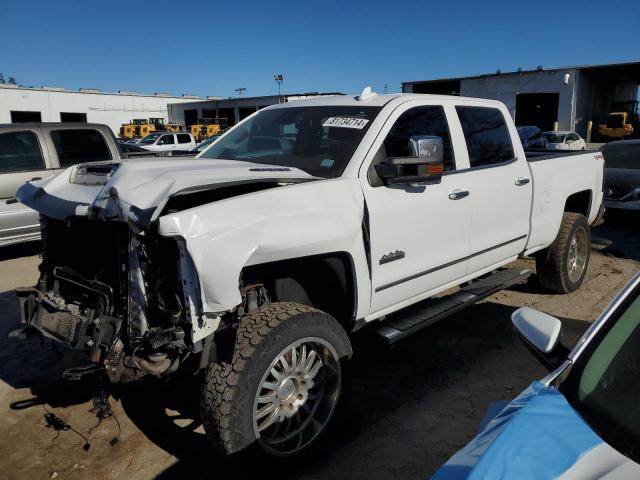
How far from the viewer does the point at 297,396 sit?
304cm

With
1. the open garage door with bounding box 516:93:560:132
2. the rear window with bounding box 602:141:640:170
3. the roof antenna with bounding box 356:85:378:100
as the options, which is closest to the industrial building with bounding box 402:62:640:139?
the open garage door with bounding box 516:93:560:132

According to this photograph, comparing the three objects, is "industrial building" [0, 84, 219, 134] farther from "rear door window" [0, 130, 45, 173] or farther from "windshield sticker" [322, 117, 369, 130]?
"windshield sticker" [322, 117, 369, 130]

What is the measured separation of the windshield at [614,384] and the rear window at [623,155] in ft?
30.3

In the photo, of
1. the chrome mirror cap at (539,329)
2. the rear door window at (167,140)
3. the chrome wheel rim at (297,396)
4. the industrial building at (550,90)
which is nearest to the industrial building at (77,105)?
the rear door window at (167,140)

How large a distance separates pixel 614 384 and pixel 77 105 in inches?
2417

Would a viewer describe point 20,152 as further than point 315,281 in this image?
Yes

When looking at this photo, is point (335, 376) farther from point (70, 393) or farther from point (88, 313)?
point (70, 393)

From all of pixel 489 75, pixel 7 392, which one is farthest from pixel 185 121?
pixel 7 392

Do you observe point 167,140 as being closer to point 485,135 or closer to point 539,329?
point 485,135

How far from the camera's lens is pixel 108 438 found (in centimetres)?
336

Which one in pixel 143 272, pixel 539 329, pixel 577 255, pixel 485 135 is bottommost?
pixel 577 255

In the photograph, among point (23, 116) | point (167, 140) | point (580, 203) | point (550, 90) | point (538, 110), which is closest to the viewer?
point (580, 203)

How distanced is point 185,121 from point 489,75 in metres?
37.4

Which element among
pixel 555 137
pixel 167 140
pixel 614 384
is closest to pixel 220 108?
pixel 167 140
